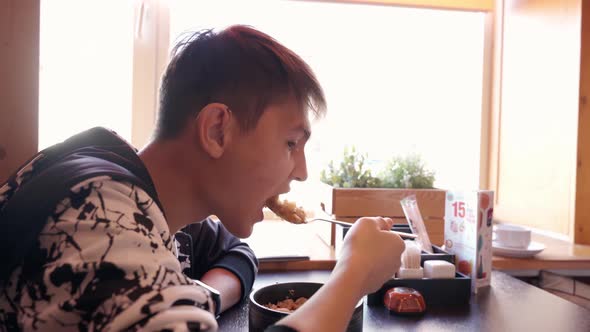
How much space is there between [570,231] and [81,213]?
1624 mm

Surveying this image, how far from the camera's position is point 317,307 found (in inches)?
22.5

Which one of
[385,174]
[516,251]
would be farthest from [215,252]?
[516,251]

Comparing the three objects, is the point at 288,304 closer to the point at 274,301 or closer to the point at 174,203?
the point at 274,301

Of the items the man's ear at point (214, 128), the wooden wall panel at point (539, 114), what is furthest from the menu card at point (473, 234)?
the wooden wall panel at point (539, 114)

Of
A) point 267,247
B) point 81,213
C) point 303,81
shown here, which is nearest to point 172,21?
point 267,247

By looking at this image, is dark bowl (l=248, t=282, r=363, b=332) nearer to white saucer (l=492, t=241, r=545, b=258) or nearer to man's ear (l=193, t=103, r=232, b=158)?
man's ear (l=193, t=103, r=232, b=158)

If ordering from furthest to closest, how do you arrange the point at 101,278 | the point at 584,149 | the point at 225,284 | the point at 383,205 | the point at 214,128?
1. the point at 584,149
2. the point at 383,205
3. the point at 225,284
4. the point at 214,128
5. the point at 101,278

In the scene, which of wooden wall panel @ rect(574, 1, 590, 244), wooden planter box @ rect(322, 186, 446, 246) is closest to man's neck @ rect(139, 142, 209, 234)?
wooden planter box @ rect(322, 186, 446, 246)

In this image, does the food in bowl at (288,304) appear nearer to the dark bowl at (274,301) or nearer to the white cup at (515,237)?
the dark bowl at (274,301)

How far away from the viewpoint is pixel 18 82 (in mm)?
742

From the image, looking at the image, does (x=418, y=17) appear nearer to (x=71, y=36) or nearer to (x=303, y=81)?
(x=71, y=36)

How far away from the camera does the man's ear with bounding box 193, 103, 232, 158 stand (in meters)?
0.66

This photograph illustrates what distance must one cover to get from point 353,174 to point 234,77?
0.88 metres

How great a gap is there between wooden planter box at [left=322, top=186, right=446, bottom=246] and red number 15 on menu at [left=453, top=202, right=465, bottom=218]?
1.20 feet
